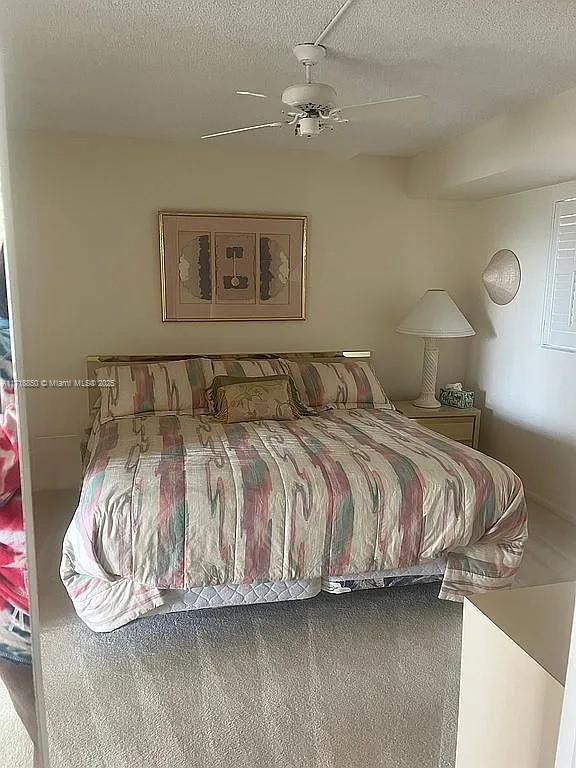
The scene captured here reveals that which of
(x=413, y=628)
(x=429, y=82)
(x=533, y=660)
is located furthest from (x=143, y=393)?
(x=533, y=660)

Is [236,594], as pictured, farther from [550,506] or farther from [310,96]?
[550,506]

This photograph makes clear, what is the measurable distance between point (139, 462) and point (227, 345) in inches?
71.7

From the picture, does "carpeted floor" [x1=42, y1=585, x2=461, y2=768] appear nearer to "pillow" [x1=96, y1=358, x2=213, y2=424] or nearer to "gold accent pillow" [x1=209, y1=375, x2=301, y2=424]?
"gold accent pillow" [x1=209, y1=375, x2=301, y2=424]

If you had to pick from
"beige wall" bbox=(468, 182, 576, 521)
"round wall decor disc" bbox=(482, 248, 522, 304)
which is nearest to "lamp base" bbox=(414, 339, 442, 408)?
"beige wall" bbox=(468, 182, 576, 521)

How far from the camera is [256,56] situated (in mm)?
2582

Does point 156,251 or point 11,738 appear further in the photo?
point 156,251

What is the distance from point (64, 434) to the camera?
418 cm

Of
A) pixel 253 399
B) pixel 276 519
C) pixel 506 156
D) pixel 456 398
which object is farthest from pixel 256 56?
pixel 456 398

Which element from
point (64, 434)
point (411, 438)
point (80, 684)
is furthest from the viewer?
point (64, 434)

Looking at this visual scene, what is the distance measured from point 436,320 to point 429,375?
0.42 meters

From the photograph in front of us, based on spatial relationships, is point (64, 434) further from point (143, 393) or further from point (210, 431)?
point (210, 431)

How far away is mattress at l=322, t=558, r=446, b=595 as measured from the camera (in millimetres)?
2625

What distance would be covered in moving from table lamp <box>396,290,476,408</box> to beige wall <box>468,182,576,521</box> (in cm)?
32

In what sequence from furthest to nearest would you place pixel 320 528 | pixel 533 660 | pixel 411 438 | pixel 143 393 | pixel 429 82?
pixel 143 393
pixel 411 438
pixel 429 82
pixel 320 528
pixel 533 660
